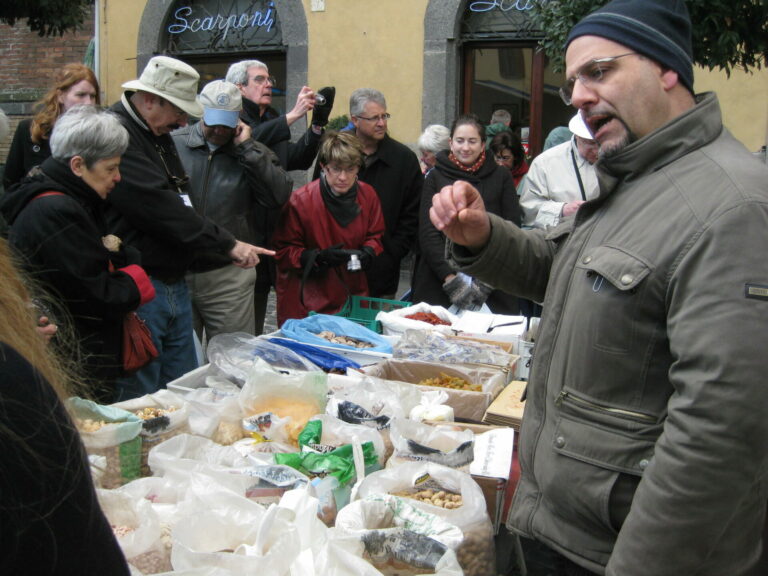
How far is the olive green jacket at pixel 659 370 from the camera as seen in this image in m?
1.48

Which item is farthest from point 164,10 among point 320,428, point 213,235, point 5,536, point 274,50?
point 5,536

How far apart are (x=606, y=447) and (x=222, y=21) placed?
10258 mm

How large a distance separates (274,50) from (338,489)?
9.01 m

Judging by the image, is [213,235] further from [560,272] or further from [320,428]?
[560,272]

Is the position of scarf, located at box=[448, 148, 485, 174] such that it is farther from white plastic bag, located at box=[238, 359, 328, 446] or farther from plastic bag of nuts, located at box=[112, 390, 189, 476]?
plastic bag of nuts, located at box=[112, 390, 189, 476]

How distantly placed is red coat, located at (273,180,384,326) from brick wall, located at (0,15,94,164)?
9.48 metres

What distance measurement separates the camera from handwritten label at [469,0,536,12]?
A: 9180 mm

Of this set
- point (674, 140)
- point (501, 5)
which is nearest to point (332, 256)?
point (674, 140)

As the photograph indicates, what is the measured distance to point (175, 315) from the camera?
394 centimetres

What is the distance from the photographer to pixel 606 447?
1662 mm

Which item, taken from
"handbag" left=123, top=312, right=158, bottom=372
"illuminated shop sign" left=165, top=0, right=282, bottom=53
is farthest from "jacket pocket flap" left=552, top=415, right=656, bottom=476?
"illuminated shop sign" left=165, top=0, right=282, bottom=53

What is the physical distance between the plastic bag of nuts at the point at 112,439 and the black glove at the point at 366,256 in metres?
2.41

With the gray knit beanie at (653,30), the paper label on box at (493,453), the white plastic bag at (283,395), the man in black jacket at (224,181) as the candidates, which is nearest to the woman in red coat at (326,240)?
the man in black jacket at (224,181)

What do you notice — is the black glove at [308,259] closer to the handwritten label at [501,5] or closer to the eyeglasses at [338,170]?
the eyeglasses at [338,170]
